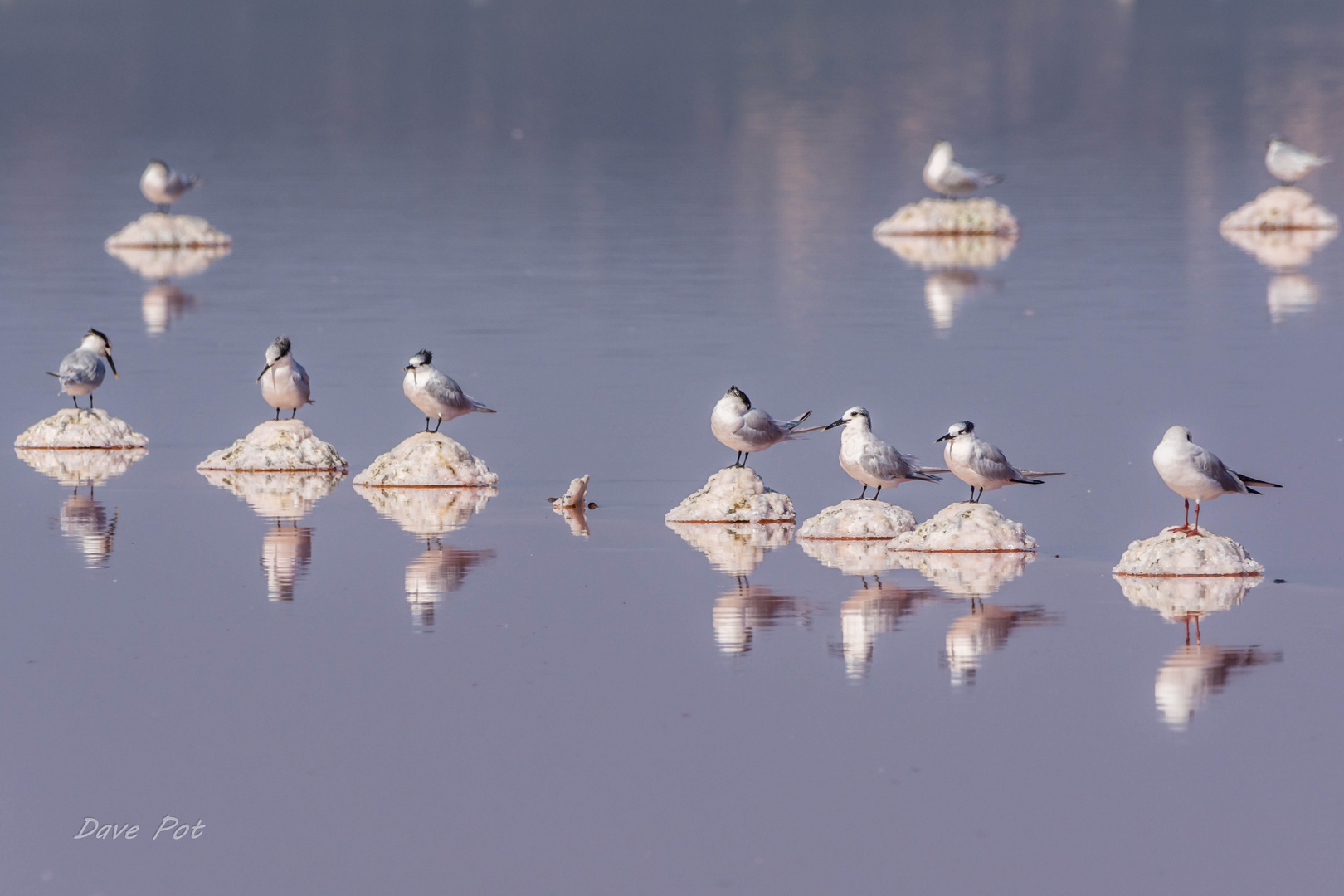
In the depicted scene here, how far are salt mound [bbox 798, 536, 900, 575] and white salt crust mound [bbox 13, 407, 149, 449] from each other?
8.24 metres

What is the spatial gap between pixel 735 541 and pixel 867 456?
130 centimetres

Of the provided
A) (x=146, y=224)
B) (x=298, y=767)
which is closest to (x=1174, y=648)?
(x=298, y=767)

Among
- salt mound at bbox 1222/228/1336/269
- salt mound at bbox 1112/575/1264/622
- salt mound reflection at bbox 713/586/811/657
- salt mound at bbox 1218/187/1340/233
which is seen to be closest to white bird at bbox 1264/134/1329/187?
salt mound at bbox 1222/228/1336/269

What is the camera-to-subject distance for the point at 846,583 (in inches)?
647

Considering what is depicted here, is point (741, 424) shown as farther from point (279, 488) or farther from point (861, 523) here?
point (279, 488)

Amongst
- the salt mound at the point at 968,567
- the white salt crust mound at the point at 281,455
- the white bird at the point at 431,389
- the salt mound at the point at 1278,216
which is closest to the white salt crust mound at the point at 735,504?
the salt mound at the point at 968,567

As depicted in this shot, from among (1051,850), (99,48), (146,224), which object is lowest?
(1051,850)

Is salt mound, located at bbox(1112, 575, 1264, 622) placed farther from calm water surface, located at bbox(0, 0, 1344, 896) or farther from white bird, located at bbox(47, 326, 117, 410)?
white bird, located at bbox(47, 326, 117, 410)

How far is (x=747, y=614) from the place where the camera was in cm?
1545

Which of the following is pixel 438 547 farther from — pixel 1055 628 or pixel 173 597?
pixel 1055 628

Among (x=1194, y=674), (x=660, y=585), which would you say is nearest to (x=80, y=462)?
(x=660, y=585)

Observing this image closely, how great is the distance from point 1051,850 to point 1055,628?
4131 millimetres

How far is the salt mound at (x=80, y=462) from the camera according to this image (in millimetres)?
21250

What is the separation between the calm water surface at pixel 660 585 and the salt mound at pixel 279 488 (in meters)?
0.10
